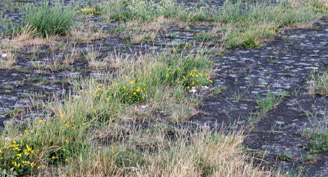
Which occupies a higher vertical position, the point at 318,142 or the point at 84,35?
the point at 84,35

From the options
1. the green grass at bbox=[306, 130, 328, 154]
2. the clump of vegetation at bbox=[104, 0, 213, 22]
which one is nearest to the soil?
the green grass at bbox=[306, 130, 328, 154]

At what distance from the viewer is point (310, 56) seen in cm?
727

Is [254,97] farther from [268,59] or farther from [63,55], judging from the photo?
[63,55]

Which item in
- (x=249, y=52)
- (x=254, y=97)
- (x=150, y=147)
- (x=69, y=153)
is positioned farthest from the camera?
(x=249, y=52)

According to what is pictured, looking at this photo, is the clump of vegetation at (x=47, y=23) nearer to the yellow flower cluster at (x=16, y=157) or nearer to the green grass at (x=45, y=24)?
the green grass at (x=45, y=24)

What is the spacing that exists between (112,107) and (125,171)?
4.62 feet

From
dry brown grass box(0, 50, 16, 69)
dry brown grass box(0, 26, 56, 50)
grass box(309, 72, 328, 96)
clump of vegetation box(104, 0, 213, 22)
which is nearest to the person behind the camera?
grass box(309, 72, 328, 96)

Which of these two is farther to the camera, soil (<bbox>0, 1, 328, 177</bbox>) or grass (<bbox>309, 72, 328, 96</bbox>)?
grass (<bbox>309, 72, 328, 96</bbox>)

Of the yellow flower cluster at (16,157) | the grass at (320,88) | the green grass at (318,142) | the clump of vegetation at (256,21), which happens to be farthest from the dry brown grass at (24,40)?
the green grass at (318,142)

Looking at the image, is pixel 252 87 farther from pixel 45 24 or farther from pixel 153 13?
pixel 153 13

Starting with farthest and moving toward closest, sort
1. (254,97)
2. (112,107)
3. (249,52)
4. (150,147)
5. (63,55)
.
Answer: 1. (249,52)
2. (63,55)
3. (254,97)
4. (112,107)
5. (150,147)

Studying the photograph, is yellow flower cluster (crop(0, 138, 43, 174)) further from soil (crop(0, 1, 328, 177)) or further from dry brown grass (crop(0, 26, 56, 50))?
dry brown grass (crop(0, 26, 56, 50))

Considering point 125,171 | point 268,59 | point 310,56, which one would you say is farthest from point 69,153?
point 310,56

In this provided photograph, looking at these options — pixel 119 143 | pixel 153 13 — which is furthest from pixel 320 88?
pixel 153 13
